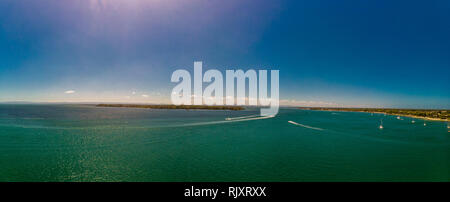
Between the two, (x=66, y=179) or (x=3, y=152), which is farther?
(x=3, y=152)

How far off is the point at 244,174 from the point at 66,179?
11.7 m

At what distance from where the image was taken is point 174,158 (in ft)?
53.4

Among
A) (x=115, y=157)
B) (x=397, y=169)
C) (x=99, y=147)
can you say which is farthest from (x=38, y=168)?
(x=397, y=169)
